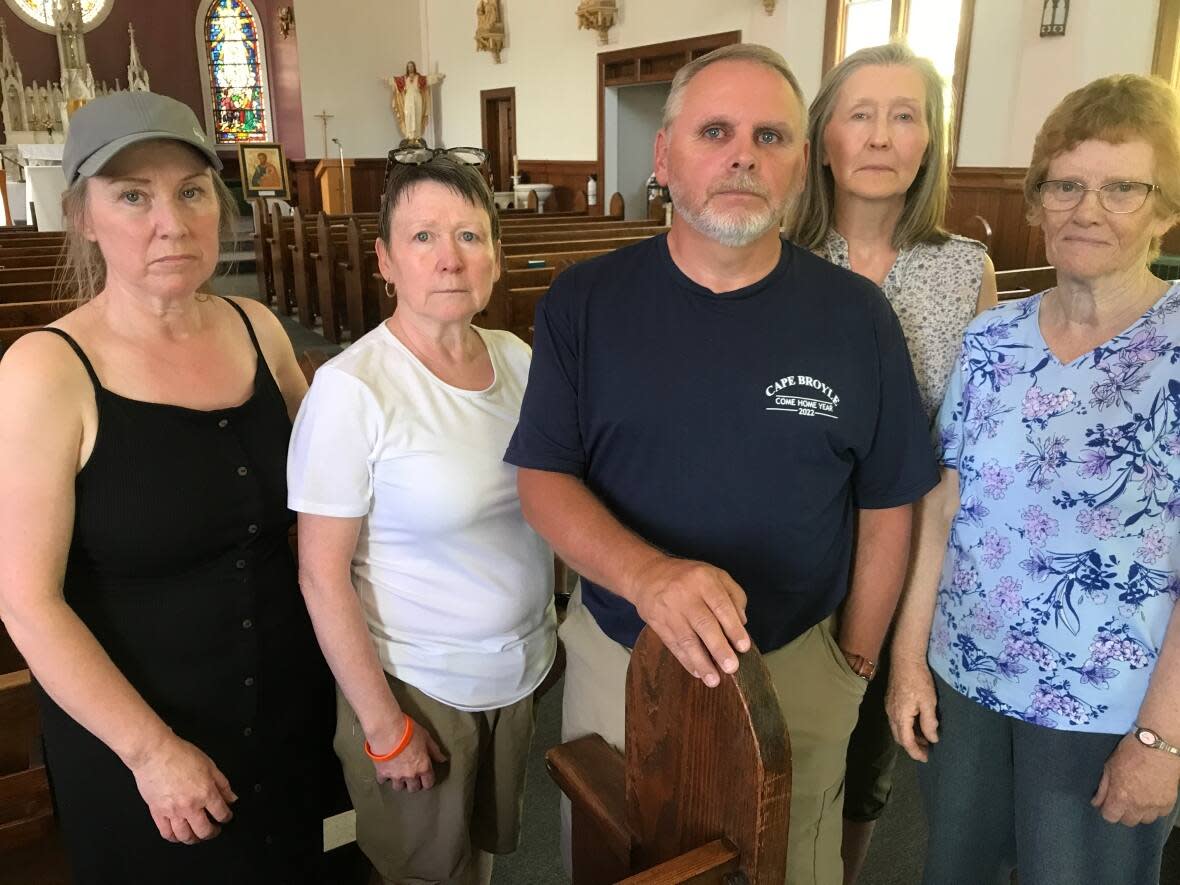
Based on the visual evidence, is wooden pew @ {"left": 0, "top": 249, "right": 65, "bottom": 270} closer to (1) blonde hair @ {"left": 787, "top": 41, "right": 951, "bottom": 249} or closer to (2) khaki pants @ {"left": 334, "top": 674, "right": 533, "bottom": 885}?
(2) khaki pants @ {"left": 334, "top": 674, "right": 533, "bottom": 885}

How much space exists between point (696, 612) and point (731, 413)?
407 millimetres

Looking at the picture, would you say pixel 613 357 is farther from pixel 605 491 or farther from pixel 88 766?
pixel 88 766

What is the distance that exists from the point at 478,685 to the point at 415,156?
0.79 m

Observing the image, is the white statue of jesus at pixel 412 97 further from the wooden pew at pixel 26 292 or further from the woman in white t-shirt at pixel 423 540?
the woman in white t-shirt at pixel 423 540

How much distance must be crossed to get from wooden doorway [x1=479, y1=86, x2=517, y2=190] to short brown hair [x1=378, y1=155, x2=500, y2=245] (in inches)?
432

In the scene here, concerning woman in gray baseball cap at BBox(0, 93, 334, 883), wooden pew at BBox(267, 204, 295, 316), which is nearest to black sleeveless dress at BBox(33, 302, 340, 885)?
woman in gray baseball cap at BBox(0, 93, 334, 883)

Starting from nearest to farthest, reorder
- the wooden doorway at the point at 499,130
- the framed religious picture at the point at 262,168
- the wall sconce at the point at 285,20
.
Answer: the wooden doorway at the point at 499,130 → the framed religious picture at the point at 262,168 → the wall sconce at the point at 285,20

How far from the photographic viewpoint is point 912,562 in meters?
1.35

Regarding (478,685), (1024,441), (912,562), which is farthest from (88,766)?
(1024,441)

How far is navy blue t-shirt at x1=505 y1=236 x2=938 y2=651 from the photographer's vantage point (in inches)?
45.3

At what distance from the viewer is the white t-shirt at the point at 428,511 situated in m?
1.17

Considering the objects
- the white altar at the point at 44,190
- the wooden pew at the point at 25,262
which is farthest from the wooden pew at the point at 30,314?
the white altar at the point at 44,190

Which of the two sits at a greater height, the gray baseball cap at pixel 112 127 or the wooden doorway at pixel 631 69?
the wooden doorway at pixel 631 69

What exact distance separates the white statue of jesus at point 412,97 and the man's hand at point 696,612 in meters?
13.2
